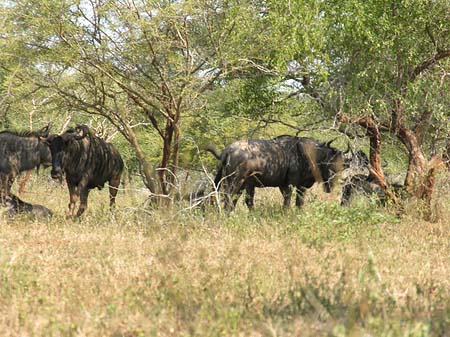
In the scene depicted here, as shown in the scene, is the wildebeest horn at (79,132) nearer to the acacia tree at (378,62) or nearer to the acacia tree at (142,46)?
the acacia tree at (142,46)

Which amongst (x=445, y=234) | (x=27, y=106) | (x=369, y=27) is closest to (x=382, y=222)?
(x=445, y=234)

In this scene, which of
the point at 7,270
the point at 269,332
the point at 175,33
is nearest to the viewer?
the point at 269,332

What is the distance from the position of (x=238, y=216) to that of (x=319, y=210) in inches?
52.5

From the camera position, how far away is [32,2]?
10.2 meters

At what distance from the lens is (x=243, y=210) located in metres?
10.6

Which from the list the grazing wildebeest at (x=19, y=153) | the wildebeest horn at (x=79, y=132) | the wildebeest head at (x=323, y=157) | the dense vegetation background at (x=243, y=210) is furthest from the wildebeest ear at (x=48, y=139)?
the wildebeest head at (x=323, y=157)

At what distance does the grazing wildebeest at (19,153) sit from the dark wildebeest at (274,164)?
3.83m

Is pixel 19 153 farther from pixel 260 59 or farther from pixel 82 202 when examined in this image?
pixel 260 59

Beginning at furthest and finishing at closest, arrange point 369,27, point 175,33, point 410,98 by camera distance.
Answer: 1. point 175,33
2. point 410,98
3. point 369,27

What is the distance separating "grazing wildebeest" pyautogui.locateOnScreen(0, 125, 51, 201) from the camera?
11.8m

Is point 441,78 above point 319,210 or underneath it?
above

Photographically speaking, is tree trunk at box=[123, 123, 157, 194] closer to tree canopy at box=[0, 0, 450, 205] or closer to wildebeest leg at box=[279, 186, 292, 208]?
tree canopy at box=[0, 0, 450, 205]

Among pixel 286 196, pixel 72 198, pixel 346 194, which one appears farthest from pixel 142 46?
pixel 346 194

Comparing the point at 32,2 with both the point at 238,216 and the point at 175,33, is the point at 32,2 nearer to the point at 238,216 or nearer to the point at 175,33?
the point at 175,33
